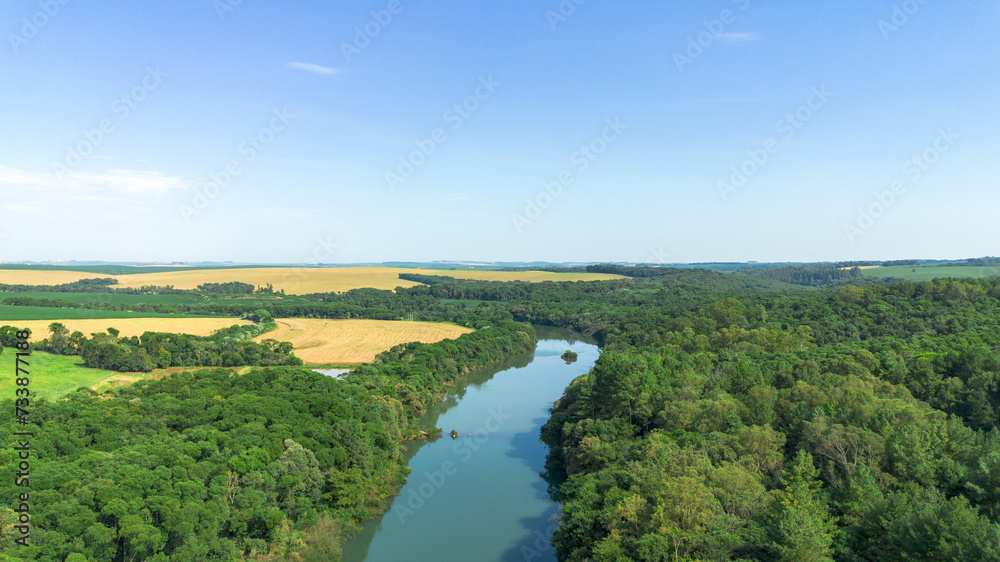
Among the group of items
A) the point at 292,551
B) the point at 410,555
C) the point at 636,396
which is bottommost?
the point at 410,555

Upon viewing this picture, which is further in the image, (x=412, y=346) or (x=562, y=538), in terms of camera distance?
(x=412, y=346)

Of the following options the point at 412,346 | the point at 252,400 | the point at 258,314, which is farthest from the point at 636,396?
the point at 258,314

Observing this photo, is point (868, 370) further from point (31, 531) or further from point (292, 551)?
point (31, 531)

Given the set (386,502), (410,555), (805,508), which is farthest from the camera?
(386,502)

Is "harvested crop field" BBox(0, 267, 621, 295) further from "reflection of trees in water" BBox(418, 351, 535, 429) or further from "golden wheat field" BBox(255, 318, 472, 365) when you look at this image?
"reflection of trees in water" BBox(418, 351, 535, 429)

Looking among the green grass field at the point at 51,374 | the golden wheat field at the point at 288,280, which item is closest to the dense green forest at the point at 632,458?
the green grass field at the point at 51,374

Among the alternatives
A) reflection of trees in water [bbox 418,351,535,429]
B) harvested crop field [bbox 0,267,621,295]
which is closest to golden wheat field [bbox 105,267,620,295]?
harvested crop field [bbox 0,267,621,295]
